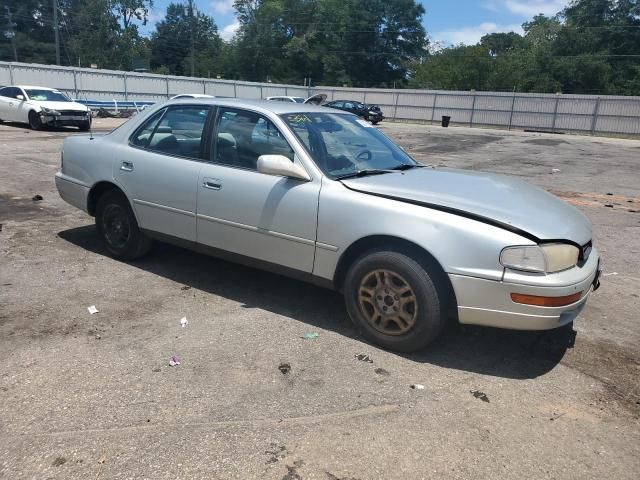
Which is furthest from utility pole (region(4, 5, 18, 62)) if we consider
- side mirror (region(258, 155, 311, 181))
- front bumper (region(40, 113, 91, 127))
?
side mirror (region(258, 155, 311, 181))

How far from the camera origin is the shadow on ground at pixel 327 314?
3.68m

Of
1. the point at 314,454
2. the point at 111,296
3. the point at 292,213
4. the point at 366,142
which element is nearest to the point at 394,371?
the point at 314,454

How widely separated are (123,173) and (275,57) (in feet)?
276

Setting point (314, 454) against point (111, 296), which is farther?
point (111, 296)

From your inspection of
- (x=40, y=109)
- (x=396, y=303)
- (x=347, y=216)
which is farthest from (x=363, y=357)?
(x=40, y=109)

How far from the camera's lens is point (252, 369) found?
11.4ft

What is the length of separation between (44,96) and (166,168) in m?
18.2

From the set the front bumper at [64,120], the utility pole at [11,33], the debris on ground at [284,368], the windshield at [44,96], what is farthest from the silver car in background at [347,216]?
the utility pole at [11,33]

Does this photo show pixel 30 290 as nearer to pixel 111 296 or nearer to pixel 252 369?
pixel 111 296

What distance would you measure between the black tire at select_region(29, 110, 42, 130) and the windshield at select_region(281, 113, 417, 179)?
17470 mm

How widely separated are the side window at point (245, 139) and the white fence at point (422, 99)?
27.4m

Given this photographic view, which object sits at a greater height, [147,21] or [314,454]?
[147,21]

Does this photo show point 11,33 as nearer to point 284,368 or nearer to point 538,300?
point 284,368

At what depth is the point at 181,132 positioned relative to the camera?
191 inches
